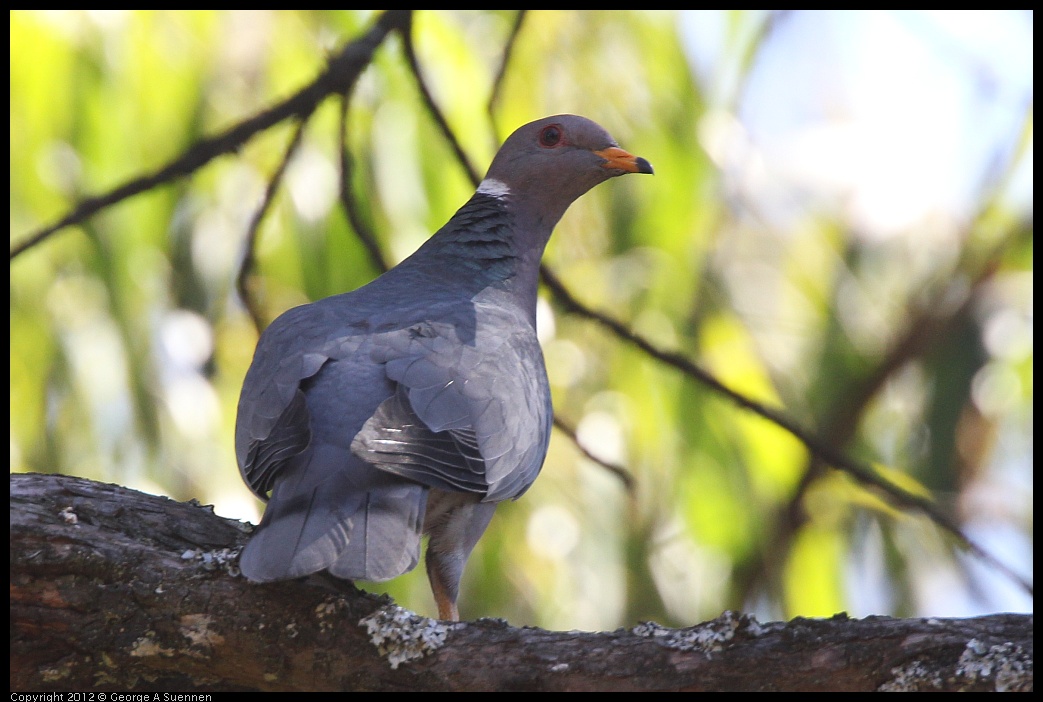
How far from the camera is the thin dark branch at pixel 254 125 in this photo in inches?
145

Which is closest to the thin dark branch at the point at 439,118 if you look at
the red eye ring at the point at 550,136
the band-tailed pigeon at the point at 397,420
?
the band-tailed pigeon at the point at 397,420

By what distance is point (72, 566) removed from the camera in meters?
2.61

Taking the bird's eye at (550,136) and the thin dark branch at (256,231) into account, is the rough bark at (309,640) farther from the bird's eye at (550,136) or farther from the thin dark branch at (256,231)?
the bird's eye at (550,136)

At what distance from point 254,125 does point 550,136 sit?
4.38 ft

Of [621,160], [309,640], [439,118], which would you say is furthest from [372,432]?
[621,160]

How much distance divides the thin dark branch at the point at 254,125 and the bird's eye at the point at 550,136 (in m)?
0.76

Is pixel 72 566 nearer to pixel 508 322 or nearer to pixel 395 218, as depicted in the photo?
pixel 508 322

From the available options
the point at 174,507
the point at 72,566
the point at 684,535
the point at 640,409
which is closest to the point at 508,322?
the point at 174,507

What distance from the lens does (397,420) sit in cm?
289

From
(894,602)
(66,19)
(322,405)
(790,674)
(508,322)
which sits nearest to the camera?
(790,674)

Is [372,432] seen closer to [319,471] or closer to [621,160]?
[319,471]

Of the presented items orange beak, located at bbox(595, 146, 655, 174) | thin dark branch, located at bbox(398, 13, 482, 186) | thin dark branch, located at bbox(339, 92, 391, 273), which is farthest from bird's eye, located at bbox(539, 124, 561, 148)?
thin dark branch, located at bbox(339, 92, 391, 273)

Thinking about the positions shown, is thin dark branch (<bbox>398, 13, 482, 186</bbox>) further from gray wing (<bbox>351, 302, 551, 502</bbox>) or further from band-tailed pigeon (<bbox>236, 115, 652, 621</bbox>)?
gray wing (<bbox>351, 302, 551, 502</bbox>)

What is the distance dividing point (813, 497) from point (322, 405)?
4.60 m
